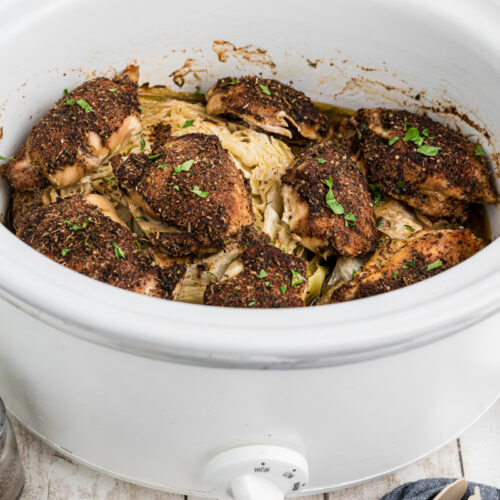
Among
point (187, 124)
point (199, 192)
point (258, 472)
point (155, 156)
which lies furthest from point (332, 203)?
point (258, 472)

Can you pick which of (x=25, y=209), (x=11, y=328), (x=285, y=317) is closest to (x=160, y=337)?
(x=285, y=317)

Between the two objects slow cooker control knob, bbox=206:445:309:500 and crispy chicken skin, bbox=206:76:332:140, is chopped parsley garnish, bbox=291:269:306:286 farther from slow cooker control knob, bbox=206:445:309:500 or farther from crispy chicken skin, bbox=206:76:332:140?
crispy chicken skin, bbox=206:76:332:140

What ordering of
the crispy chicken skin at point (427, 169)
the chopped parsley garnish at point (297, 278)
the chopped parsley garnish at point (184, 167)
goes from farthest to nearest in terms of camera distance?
1. the crispy chicken skin at point (427, 169)
2. the chopped parsley garnish at point (184, 167)
3. the chopped parsley garnish at point (297, 278)

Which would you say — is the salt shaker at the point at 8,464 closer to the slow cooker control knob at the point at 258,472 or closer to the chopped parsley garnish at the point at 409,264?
the slow cooker control knob at the point at 258,472

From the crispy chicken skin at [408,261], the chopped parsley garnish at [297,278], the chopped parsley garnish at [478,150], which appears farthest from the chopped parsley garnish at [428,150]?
the chopped parsley garnish at [297,278]

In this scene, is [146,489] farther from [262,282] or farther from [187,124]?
[187,124]

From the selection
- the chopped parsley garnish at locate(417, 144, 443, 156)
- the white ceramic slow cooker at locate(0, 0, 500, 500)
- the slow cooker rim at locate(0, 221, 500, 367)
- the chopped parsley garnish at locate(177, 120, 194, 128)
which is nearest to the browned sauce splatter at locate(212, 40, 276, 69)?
the white ceramic slow cooker at locate(0, 0, 500, 500)
